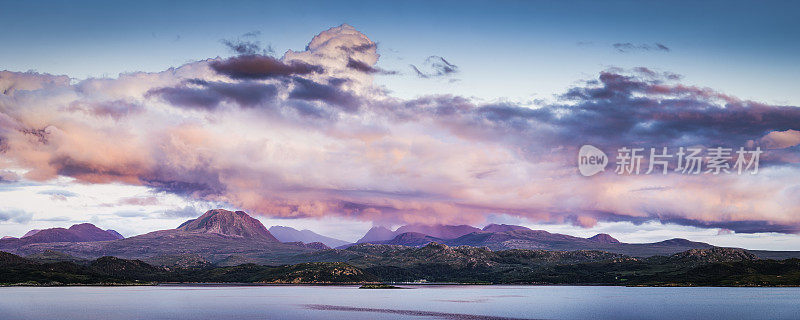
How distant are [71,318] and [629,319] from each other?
186 metres

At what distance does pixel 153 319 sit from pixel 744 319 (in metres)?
195

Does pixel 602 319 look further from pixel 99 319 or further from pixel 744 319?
pixel 99 319

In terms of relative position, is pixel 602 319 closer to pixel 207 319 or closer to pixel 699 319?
pixel 699 319

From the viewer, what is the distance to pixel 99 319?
646 ft

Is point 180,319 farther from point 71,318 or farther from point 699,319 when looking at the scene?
point 699,319

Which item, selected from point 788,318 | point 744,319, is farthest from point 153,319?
point 788,318

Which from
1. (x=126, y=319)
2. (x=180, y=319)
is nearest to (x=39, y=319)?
(x=126, y=319)

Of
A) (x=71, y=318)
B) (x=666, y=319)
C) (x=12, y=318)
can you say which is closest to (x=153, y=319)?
(x=71, y=318)

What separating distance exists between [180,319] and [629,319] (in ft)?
490

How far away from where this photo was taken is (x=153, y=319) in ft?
642

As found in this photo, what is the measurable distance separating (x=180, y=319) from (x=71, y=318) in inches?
1450

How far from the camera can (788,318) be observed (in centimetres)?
19512

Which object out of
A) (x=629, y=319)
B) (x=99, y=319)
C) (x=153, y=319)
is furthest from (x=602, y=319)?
(x=99, y=319)

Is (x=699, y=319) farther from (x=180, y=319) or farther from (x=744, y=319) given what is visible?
(x=180, y=319)
